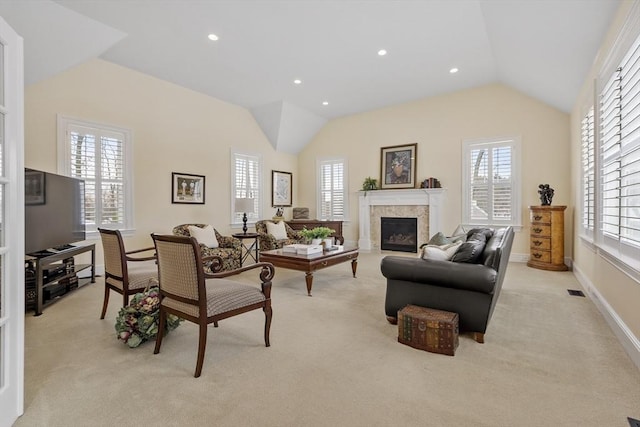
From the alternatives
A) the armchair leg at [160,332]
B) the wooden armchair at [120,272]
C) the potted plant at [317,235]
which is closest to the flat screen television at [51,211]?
the wooden armchair at [120,272]

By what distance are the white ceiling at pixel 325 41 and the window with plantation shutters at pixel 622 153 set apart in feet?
2.53

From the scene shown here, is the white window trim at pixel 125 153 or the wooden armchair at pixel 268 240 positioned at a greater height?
the white window trim at pixel 125 153

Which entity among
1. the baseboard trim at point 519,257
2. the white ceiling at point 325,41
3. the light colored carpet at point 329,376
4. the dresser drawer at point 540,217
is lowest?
the light colored carpet at point 329,376

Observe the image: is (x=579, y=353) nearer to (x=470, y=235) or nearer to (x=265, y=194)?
(x=470, y=235)

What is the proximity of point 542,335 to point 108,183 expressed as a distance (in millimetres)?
6073

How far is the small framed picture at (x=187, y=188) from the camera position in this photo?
583 cm

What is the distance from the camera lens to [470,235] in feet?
11.1

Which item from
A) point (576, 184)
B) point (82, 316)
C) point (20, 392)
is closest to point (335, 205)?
point (576, 184)

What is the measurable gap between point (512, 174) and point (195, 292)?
624 centimetres

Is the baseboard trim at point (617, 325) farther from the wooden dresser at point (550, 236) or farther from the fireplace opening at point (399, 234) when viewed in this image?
the fireplace opening at point (399, 234)

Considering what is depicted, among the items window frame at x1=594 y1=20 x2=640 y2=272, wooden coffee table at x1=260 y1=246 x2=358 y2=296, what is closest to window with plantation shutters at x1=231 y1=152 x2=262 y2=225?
wooden coffee table at x1=260 y1=246 x2=358 y2=296

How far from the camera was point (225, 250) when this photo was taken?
5133 millimetres

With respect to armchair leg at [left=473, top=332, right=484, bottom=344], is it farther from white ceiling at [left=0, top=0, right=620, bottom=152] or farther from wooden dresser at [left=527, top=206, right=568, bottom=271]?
wooden dresser at [left=527, top=206, right=568, bottom=271]

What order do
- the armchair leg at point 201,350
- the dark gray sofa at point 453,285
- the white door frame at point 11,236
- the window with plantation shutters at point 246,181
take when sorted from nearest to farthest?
the white door frame at point 11,236
the armchair leg at point 201,350
the dark gray sofa at point 453,285
the window with plantation shutters at point 246,181
